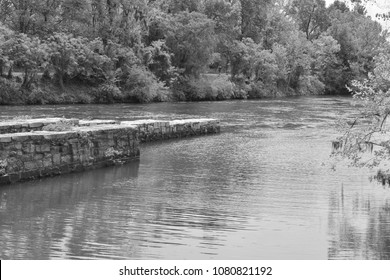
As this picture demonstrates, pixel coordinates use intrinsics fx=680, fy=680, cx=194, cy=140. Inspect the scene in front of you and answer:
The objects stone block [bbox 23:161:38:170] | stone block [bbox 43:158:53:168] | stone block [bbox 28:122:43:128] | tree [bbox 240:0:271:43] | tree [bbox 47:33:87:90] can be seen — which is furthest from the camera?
tree [bbox 240:0:271:43]

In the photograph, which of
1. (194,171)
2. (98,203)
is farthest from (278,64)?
(98,203)

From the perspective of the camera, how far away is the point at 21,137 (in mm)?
16172

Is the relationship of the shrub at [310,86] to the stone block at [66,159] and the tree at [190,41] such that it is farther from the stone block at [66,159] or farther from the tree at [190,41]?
the stone block at [66,159]

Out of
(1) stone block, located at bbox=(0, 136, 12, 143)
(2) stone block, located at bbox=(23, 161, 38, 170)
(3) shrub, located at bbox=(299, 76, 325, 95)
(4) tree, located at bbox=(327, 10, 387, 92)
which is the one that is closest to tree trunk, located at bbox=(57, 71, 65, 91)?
(3) shrub, located at bbox=(299, 76, 325, 95)

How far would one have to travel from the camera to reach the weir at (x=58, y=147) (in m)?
16.0

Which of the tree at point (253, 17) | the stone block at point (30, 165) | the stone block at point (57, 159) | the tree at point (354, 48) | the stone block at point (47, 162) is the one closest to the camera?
the stone block at point (30, 165)

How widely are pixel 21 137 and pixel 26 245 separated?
20.1 feet

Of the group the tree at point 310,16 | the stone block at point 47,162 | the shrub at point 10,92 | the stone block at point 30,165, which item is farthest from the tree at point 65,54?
the tree at point 310,16

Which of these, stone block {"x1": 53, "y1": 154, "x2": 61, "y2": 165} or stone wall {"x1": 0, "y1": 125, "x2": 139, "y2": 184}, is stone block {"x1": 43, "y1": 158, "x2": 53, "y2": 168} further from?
stone block {"x1": 53, "y1": 154, "x2": 61, "y2": 165}

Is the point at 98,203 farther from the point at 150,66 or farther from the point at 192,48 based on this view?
the point at 192,48

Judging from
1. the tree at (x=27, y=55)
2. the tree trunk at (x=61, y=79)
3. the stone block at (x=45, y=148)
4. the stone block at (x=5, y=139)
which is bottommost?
the stone block at (x=45, y=148)

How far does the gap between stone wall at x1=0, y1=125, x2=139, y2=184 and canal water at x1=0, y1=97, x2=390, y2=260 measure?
383 mm

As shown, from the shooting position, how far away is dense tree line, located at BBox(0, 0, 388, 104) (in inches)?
2009

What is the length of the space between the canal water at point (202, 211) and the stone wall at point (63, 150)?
1.26ft
